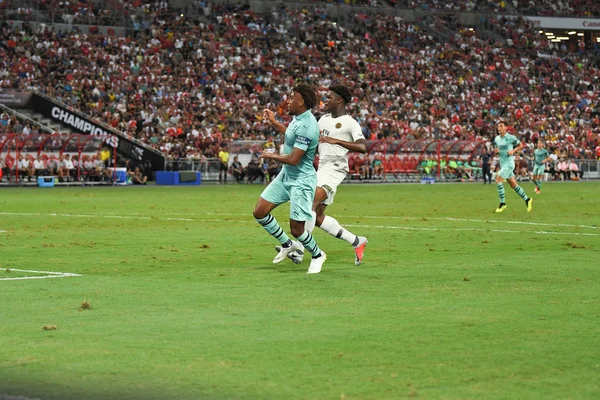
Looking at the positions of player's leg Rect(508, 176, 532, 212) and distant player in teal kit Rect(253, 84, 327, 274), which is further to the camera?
player's leg Rect(508, 176, 532, 212)

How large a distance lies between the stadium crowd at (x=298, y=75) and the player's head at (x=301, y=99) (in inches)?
1708

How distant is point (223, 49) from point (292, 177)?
5222cm

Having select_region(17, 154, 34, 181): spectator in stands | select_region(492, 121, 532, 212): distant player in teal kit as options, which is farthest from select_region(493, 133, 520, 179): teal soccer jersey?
select_region(17, 154, 34, 181): spectator in stands

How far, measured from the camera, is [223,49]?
211 ft

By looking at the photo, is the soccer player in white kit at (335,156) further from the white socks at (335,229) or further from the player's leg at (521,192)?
the player's leg at (521,192)

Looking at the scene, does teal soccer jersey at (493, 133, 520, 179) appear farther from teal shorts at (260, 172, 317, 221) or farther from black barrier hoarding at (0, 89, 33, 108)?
black barrier hoarding at (0, 89, 33, 108)

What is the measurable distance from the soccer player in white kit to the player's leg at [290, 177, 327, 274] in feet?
3.03

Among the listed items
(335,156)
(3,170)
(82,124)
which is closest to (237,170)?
(82,124)

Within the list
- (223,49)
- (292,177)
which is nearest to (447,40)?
(223,49)

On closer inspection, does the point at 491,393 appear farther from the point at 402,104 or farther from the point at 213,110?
the point at 402,104

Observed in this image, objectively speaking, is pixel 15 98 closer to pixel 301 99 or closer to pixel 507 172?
pixel 507 172

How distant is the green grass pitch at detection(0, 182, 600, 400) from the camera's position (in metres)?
6.48

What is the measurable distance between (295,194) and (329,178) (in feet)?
6.27

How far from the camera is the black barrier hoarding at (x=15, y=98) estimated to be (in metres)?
53.9
